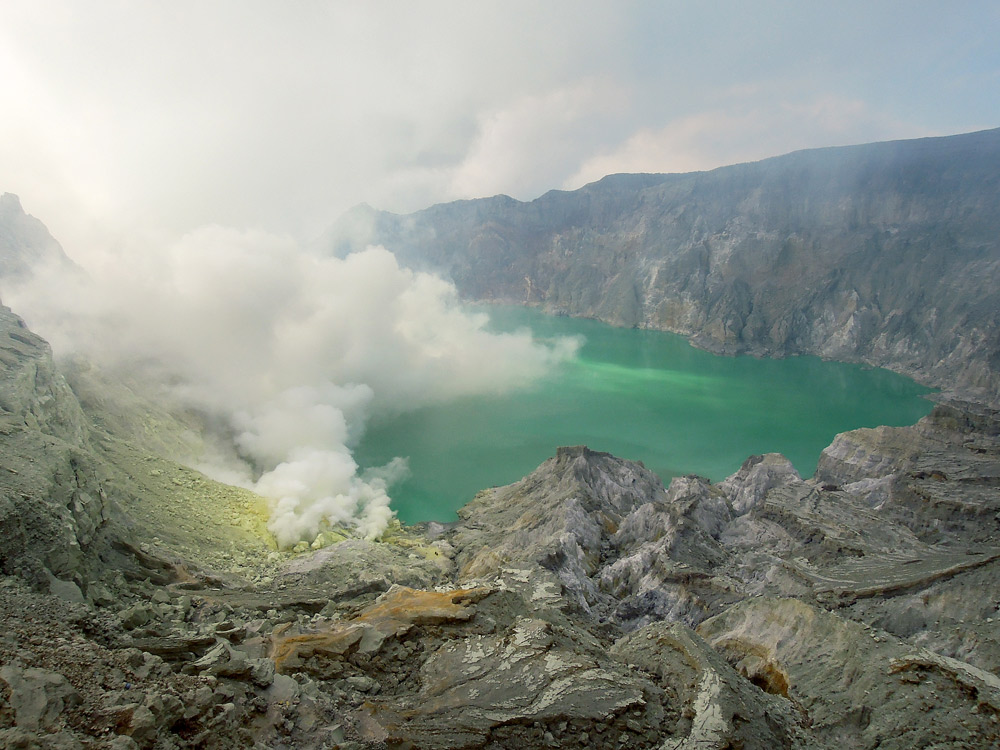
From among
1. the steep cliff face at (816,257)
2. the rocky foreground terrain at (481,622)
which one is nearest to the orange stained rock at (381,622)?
the rocky foreground terrain at (481,622)

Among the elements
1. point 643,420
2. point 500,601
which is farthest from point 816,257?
point 500,601

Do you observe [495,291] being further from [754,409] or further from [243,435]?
[243,435]

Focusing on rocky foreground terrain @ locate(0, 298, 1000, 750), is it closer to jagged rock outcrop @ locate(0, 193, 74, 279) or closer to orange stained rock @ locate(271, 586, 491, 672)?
orange stained rock @ locate(271, 586, 491, 672)

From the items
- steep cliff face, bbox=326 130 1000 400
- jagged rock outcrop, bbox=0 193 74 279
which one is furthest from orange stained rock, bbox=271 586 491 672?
steep cliff face, bbox=326 130 1000 400

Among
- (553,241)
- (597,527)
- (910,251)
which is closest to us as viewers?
(597,527)

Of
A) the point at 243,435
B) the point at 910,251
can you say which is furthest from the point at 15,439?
the point at 910,251
